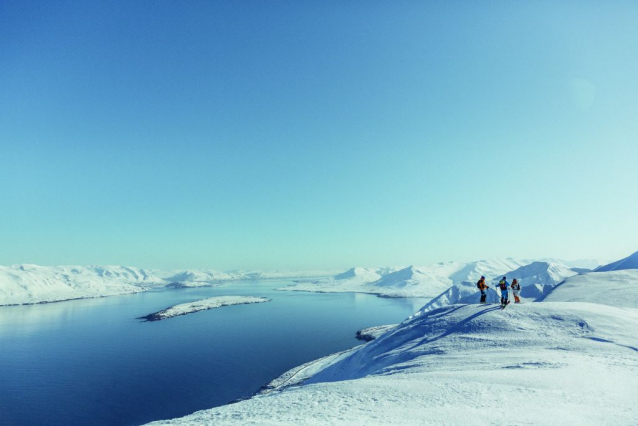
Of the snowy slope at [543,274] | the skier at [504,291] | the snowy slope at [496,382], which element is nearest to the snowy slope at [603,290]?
the snowy slope at [496,382]

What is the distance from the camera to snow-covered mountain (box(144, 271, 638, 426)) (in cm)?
1200

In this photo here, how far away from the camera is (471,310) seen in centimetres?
3148

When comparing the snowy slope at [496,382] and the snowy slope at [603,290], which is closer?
the snowy slope at [496,382]

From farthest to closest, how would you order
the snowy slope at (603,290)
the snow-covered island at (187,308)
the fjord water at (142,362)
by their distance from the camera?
the snow-covered island at (187,308) → the fjord water at (142,362) → the snowy slope at (603,290)

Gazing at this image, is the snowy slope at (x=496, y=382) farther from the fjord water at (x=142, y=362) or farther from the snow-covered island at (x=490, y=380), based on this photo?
the fjord water at (x=142, y=362)

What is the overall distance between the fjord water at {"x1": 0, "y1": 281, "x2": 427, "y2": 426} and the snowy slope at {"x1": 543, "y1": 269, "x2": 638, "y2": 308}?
5151 centimetres

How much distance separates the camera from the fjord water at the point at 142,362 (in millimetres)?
48531

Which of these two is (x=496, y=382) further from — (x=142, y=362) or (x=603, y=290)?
(x=142, y=362)

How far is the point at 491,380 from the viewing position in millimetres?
15812

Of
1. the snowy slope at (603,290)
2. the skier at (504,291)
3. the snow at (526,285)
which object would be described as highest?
the skier at (504,291)

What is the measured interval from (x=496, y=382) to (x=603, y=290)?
171 feet

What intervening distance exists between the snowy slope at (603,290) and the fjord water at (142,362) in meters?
51.5

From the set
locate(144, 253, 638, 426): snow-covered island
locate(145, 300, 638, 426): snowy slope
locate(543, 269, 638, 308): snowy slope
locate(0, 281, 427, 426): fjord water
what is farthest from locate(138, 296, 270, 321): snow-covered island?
locate(543, 269, 638, 308): snowy slope

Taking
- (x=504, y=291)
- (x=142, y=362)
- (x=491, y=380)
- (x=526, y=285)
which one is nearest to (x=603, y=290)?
(x=504, y=291)
